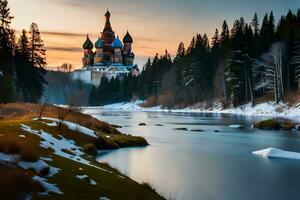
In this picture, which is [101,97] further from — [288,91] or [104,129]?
[104,129]

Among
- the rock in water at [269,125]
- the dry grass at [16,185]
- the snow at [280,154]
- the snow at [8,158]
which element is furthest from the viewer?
the rock in water at [269,125]

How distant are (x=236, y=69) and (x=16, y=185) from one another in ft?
256

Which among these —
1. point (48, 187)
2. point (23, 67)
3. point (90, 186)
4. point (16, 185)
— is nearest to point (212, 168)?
point (90, 186)

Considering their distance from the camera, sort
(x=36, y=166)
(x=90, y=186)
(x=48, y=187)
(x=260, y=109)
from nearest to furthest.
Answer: (x=48, y=187) < (x=90, y=186) < (x=36, y=166) < (x=260, y=109)

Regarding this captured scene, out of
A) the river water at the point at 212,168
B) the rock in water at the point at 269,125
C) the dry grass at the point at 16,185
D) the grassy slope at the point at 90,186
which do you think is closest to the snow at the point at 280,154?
the river water at the point at 212,168

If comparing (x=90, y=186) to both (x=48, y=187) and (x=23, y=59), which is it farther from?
(x=23, y=59)

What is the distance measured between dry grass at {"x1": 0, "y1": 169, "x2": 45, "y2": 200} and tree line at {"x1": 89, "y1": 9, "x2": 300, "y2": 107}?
68.1 metres

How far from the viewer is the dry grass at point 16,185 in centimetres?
984

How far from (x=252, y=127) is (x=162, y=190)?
1437 inches

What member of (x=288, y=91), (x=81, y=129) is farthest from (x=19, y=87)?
(x=288, y=91)

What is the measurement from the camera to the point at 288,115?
7062 centimetres

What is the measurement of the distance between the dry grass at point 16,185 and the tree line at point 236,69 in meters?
68.1

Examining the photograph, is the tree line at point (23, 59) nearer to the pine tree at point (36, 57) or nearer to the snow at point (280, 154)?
the pine tree at point (36, 57)

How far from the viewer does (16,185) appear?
10531mm
